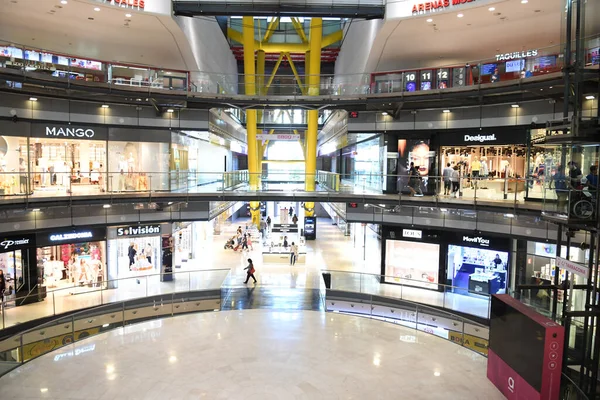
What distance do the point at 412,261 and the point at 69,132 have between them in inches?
625

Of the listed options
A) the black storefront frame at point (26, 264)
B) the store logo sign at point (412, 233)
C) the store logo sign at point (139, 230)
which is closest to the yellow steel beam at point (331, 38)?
the store logo sign at point (412, 233)

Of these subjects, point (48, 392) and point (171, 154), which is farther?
point (171, 154)

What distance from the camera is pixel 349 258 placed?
978 inches

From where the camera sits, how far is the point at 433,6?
1648 centimetres

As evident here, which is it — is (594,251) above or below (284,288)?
above

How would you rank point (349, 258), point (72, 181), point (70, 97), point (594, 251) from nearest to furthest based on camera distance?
point (594, 251) < point (72, 181) < point (70, 97) < point (349, 258)

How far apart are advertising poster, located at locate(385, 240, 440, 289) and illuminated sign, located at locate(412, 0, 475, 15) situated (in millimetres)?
9738

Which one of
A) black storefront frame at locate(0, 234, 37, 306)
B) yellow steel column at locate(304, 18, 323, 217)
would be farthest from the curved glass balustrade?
black storefront frame at locate(0, 234, 37, 306)

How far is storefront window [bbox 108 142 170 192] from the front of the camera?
18.1m

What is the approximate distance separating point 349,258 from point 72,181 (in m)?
14.4

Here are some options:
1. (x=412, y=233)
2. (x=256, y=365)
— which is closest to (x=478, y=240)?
(x=412, y=233)

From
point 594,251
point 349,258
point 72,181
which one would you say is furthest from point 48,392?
point 349,258

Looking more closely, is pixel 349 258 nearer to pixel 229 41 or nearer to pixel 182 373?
pixel 182 373

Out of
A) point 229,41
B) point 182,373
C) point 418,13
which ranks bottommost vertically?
point 182,373
